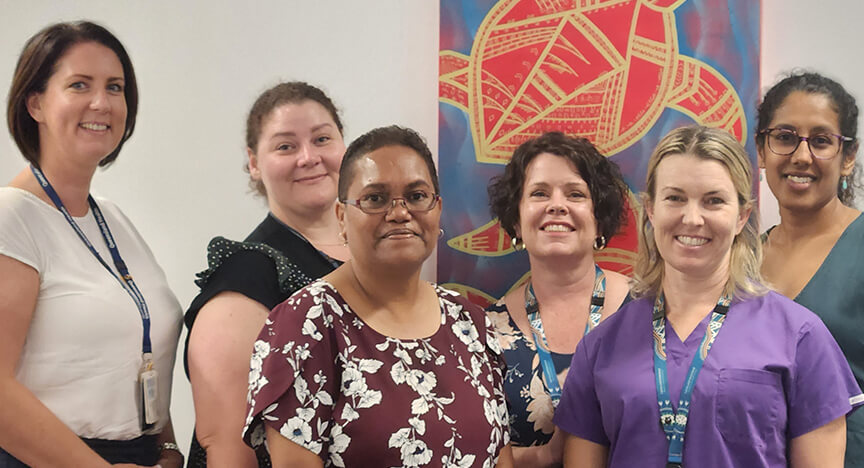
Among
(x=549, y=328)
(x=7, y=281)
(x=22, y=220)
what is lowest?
(x=549, y=328)

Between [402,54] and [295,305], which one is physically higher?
[402,54]

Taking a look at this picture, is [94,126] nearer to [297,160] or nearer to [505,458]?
[297,160]

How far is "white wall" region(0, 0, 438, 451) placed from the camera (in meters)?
3.02

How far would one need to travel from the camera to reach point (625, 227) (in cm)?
288

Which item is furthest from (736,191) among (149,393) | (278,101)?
(149,393)

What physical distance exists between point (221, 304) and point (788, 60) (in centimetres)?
206

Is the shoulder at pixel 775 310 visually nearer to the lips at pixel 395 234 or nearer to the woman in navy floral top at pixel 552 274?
the woman in navy floral top at pixel 552 274

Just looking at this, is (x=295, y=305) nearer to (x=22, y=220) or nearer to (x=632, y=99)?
(x=22, y=220)

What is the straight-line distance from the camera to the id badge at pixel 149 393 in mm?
2275

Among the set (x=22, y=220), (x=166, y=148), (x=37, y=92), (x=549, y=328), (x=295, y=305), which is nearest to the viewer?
(x=295, y=305)

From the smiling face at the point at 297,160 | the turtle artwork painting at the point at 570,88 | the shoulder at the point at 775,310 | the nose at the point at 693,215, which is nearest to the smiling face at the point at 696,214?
the nose at the point at 693,215

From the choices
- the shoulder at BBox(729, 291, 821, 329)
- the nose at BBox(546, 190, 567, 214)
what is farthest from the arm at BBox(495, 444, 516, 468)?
the nose at BBox(546, 190, 567, 214)

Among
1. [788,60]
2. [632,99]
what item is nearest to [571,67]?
[632,99]

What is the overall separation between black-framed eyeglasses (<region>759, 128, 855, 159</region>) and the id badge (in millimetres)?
1919
